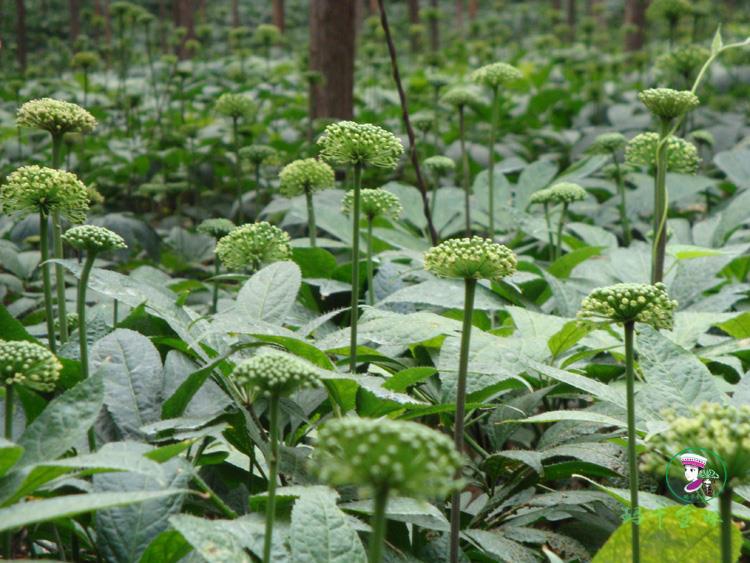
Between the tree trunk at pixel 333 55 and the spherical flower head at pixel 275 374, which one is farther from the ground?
the tree trunk at pixel 333 55

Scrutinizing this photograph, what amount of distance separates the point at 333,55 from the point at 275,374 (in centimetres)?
404

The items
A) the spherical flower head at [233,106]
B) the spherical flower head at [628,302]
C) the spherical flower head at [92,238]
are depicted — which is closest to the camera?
the spherical flower head at [628,302]

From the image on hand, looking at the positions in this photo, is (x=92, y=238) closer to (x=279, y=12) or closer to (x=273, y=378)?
(x=273, y=378)

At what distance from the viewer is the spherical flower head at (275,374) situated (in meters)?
1.02

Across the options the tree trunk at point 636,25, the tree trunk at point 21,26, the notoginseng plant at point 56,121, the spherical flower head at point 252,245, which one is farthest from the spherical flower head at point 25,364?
the tree trunk at point 21,26

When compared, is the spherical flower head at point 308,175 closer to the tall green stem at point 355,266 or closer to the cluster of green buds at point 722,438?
the tall green stem at point 355,266

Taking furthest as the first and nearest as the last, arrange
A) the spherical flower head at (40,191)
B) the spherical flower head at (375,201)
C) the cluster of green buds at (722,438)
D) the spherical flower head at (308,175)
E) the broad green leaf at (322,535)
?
the spherical flower head at (308,175) < the spherical flower head at (375,201) < the spherical flower head at (40,191) < the broad green leaf at (322,535) < the cluster of green buds at (722,438)

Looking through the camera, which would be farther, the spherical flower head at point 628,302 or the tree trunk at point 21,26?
the tree trunk at point 21,26

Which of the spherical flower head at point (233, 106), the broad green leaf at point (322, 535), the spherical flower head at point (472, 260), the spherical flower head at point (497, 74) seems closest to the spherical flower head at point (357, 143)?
the spherical flower head at point (472, 260)

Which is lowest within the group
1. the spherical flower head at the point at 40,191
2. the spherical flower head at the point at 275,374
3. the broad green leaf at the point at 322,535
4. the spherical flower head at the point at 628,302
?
the broad green leaf at the point at 322,535

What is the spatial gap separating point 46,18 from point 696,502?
29941 mm

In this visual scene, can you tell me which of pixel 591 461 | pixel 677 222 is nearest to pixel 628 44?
pixel 677 222

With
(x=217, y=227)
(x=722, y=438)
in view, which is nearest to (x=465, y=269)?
(x=722, y=438)

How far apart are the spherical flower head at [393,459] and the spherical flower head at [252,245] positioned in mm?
1156
